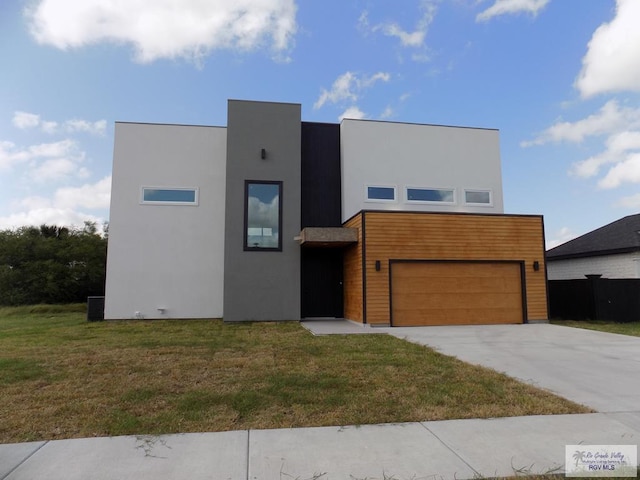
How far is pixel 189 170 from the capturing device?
1399 cm

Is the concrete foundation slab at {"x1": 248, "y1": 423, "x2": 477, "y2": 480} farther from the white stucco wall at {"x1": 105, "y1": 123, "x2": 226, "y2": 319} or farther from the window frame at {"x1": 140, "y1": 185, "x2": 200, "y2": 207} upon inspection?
the window frame at {"x1": 140, "y1": 185, "x2": 200, "y2": 207}

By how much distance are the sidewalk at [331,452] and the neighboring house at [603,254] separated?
1415 cm

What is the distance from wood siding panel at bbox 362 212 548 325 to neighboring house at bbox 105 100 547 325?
31 millimetres

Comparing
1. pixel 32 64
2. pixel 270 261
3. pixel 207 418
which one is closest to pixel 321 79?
pixel 270 261

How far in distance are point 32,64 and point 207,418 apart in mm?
9295

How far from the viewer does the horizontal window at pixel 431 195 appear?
14.5 meters

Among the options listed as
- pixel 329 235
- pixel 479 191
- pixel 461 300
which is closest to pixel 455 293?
pixel 461 300

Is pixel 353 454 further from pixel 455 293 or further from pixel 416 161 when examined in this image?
pixel 416 161

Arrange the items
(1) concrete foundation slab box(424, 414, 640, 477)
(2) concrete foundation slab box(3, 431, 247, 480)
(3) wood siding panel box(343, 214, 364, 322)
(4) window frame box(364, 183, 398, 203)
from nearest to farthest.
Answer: (2) concrete foundation slab box(3, 431, 247, 480), (1) concrete foundation slab box(424, 414, 640, 477), (3) wood siding panel box(343, 214, 364, 322), (4) window frame box(364, 183, 398, 203)

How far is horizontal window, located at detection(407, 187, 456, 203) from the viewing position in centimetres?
1450

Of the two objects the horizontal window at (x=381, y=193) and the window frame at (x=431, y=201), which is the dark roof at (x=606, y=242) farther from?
the horizontal window at (x=381, y=193)

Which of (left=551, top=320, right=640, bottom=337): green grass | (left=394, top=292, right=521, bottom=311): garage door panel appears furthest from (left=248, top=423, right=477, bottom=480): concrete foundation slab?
(left=551, top=320, right=640, bottom=337): green grass

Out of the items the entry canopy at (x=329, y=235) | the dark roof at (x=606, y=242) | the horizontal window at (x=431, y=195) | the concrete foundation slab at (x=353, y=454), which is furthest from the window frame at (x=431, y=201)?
the concrete foundation slab at (x=353, y=454)

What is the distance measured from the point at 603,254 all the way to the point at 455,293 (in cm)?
833
